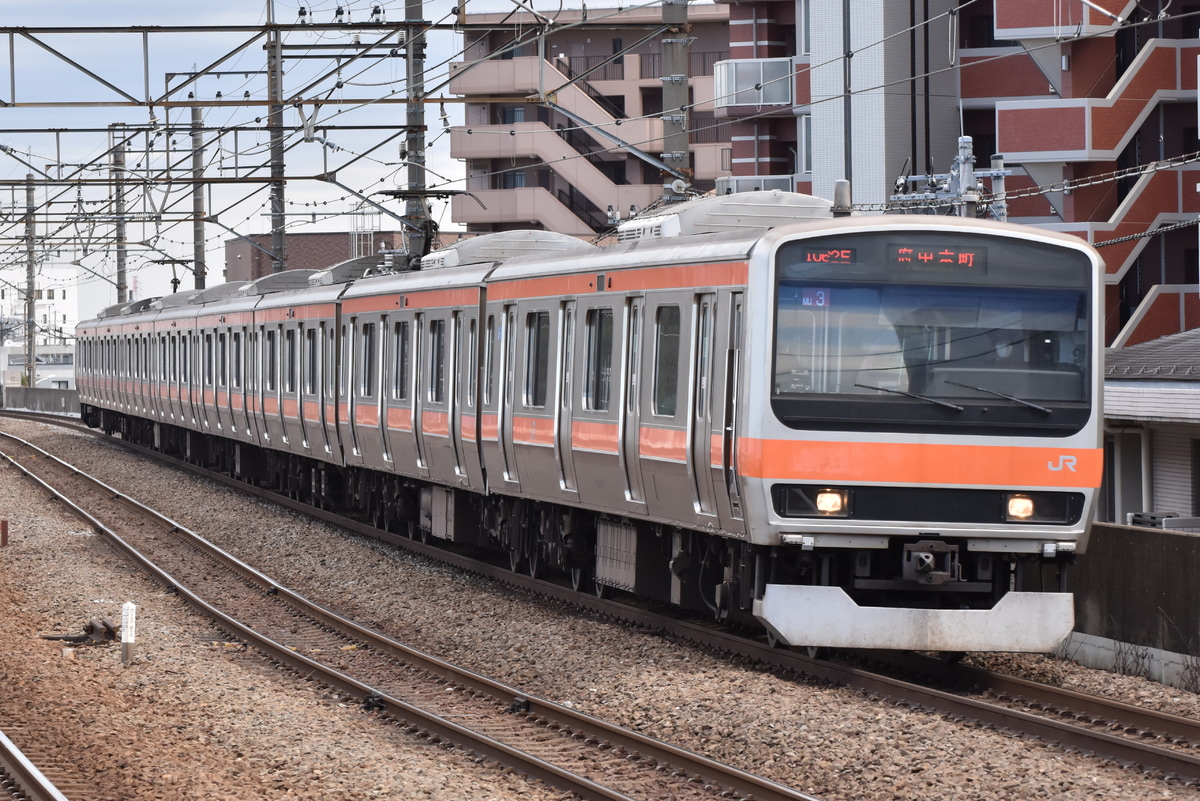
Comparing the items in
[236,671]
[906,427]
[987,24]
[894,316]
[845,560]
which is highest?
[987,24]

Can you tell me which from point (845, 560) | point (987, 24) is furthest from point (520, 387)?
point (987, 24)

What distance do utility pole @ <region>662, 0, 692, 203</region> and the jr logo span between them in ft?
24.2

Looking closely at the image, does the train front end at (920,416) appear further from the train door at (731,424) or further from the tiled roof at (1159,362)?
the tiled roof at (1159,362)

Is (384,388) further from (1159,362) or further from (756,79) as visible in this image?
(756,79)

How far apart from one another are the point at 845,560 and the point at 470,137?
49.1m

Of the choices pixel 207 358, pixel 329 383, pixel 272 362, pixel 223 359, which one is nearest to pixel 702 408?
pixel 329 383

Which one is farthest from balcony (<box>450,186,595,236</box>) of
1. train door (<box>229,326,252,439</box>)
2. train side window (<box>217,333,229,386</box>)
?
train door (<box>229,326,252,439</box>)

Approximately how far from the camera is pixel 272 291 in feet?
92.9

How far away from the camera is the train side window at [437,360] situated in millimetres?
17453

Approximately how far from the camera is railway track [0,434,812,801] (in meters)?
8.63

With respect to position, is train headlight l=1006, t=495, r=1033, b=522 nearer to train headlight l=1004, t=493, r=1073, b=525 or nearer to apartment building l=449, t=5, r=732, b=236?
train headlight l=1004, t=493, r=1073, b=525

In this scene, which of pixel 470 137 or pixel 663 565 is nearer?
pixel 663 565

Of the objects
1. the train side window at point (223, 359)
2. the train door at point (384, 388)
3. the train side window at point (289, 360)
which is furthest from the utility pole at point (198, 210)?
the train door at point (384, 388)

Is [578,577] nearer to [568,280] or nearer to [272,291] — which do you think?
[568,280]
